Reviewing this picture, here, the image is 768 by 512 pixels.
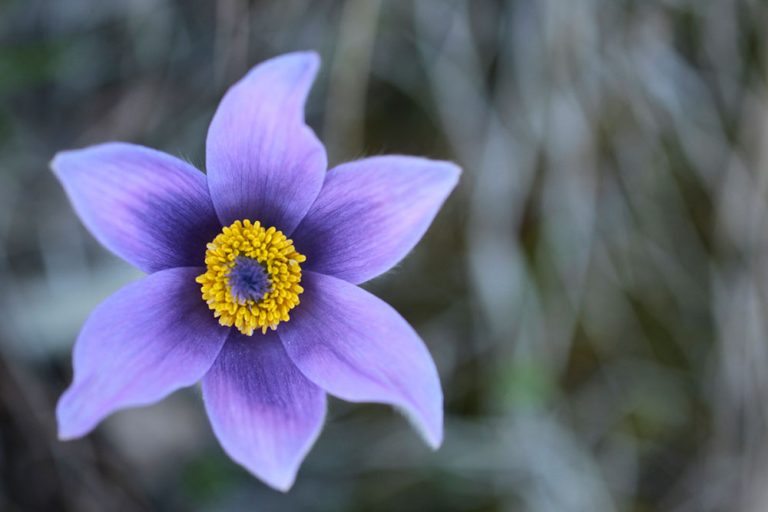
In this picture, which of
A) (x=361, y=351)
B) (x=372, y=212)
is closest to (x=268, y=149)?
(x=372, y=212)

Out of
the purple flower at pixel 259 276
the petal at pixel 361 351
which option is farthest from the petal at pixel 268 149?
the petal at pixel 361 351

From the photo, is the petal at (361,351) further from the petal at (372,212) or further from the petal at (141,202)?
the petal at (141,202)

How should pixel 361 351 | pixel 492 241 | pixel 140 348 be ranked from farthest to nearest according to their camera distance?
pixel 492 241
pixel 361 351
pixel 140 348

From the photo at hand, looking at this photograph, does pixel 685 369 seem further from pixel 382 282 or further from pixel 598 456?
pixel 382 282

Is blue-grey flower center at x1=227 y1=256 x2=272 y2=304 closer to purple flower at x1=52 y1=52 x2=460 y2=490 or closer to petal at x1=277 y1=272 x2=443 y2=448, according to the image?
purple flower at x1=52 y1=52 x2=460 y2=490

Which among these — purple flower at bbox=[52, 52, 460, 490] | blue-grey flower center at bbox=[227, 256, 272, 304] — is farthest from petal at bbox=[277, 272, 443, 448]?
blue-grey flower center at bbox=[227, 256, 272, 304]

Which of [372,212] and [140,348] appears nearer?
[140,348]

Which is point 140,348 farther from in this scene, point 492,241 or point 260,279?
point 492,241
